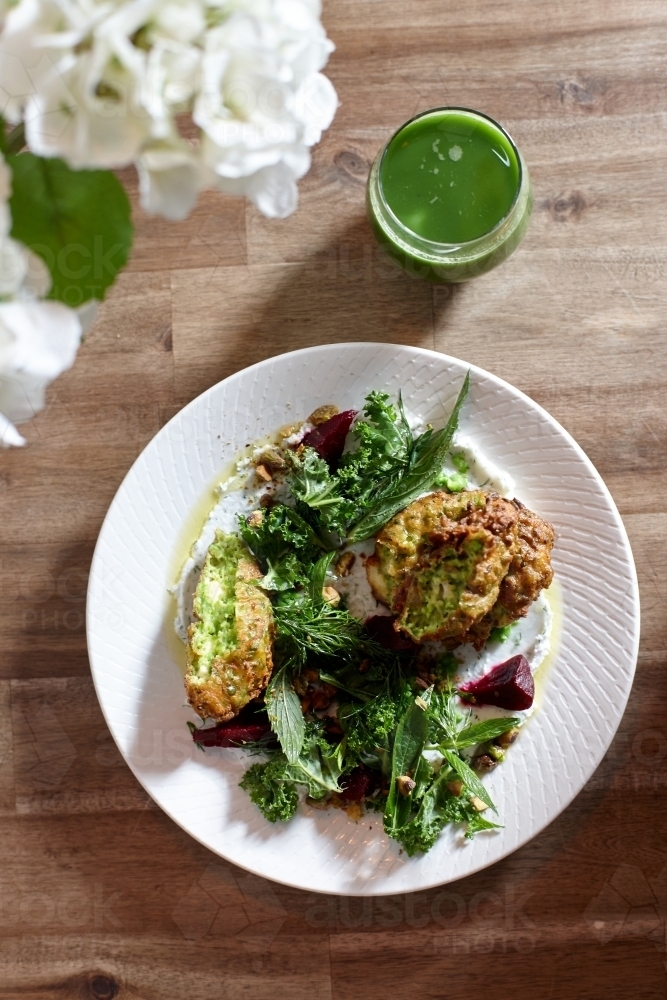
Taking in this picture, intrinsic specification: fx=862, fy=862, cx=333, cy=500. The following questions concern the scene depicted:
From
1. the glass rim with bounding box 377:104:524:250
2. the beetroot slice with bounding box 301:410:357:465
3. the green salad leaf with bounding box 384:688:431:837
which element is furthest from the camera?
the beetroot slice with bounding box 301:410:357:465

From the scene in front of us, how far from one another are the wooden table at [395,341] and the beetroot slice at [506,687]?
1.17 ft

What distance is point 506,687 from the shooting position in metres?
1.94

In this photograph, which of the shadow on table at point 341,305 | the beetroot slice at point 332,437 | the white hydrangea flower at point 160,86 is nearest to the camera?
the white hydrangea flower at point 160,86

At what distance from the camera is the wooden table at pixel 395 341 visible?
2111 mm

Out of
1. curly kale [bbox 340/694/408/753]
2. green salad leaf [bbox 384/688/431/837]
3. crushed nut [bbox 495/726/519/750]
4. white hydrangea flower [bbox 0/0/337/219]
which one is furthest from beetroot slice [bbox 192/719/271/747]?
white hydrangea flower [bbox 0/0/337/219]

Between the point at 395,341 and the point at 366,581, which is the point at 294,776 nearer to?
the point at 366,581

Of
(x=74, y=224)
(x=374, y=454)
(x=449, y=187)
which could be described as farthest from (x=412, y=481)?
(x=74, y=224)

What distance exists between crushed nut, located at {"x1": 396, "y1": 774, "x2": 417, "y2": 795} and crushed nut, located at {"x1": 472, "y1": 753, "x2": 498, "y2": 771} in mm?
173

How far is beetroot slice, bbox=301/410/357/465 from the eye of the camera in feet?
6.44

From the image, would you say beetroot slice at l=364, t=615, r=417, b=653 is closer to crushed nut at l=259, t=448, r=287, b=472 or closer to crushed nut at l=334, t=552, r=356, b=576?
crushed nut at l=334, t=552, r=356, b=576

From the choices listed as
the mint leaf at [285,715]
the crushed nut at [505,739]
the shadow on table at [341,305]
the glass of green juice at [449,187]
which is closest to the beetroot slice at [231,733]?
the mint leaf at [285,715]

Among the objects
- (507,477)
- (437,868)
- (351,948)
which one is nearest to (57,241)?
(507,477)

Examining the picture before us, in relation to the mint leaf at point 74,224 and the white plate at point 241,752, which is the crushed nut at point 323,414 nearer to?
the white plate at point 241,752

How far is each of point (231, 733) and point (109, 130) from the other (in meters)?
1.54
